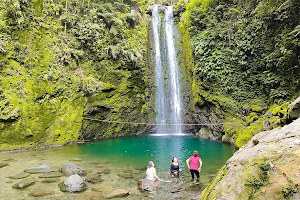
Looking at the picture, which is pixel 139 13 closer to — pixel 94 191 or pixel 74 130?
pixel 74 130

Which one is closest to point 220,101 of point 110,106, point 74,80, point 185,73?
point 185,73

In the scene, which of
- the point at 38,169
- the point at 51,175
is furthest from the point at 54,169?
the point at 51,175

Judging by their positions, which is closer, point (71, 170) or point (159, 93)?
point (71, 170)

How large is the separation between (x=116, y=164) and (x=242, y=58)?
12.0 m

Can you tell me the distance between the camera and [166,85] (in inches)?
819

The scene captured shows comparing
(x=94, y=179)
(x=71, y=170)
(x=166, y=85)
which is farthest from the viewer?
(x=166, y=85)

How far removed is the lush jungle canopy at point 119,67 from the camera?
12398 millimetres

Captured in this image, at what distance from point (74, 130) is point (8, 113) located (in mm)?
4402

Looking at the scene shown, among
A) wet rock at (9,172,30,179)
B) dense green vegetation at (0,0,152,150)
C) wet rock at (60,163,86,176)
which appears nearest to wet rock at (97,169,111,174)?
wet rock at (60,163,86,176)

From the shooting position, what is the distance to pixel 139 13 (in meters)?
21.1

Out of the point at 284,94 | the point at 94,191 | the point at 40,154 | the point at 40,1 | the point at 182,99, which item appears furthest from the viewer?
the point at 182,99

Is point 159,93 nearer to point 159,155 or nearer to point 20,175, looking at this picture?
point 159,155

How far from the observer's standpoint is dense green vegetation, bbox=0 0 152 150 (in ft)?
40.5

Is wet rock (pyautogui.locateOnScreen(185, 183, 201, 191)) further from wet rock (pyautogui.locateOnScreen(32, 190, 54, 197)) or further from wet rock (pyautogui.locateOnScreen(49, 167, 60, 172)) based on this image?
wet rock (pyautogui.locateOnScreen(49, 167, 60, 172))
